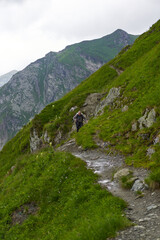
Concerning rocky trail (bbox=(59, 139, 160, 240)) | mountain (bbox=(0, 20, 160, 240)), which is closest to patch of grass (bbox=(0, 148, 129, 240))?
mountain (bbox=(0, 20, 160, 240))

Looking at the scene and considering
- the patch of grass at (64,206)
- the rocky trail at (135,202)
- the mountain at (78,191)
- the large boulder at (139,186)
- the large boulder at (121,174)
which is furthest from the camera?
the large boulder at (121,174)

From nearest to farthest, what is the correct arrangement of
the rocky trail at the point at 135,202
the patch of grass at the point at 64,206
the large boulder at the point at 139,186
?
the rocky trail at the point at 135,202
the patch of grass at the point at 64,206
the large boulder at the point at 139,186

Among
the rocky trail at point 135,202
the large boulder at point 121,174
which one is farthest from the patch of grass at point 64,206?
the large boulder at point 121,174

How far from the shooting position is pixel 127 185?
11180 millimetres

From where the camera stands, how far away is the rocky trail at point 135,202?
262 inches

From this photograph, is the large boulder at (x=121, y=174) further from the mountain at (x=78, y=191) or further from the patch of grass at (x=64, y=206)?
the patch of grass at (x=64, y=206)

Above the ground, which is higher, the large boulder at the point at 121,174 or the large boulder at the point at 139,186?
the large boulder at the point at 121,174

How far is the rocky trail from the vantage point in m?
6.65

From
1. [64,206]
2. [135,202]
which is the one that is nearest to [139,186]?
[135,202]

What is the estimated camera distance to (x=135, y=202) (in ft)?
30.9

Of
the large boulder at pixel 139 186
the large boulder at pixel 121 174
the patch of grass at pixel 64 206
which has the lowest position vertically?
the large boulder at pixel 139 186

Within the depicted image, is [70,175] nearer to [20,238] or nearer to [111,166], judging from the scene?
[111,166]

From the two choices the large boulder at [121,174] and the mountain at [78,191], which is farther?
the large boulder at [121,174]

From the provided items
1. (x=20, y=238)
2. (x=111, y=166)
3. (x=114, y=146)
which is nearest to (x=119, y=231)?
(x=20, y=238)
